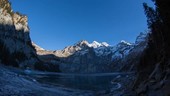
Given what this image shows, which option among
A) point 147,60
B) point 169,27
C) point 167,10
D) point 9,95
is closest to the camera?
point 9,95

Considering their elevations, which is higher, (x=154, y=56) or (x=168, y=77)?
(x=154, y=56)

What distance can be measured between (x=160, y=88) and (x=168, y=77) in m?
1.98

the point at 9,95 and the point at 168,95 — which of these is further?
the point at 9,95

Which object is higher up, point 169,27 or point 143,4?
point 143,4

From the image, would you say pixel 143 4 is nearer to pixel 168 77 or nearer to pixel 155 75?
pixel 155 75

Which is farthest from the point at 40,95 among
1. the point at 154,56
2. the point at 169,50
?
the point at 154,56

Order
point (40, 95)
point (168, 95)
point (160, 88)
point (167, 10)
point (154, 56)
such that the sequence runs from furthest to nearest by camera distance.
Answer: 1. point (154, 56)
2. point (40, 95)
3. point (167, 10)
4. point (160, 88)
5. point (168, 95)

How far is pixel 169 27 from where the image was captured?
161 ft

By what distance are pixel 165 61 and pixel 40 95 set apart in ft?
61.2

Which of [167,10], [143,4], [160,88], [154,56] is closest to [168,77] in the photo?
[160,88]

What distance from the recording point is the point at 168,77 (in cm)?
3600

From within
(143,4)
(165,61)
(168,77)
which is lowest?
(168,77)

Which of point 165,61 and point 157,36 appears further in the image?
point 157,36

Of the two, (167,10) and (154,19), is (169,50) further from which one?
(154,19)
